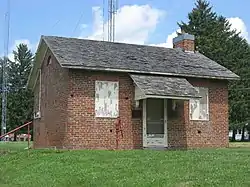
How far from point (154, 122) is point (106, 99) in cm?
267

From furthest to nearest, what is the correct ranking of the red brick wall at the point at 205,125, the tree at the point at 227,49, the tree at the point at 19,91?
1. the tree at the point at 19,91
2. the tree at the point at 227,49
3. the red brick wall at the point at 205,125

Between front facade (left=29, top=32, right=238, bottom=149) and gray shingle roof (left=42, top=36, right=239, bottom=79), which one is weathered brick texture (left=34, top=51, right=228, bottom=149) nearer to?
front facade (left=29, top=32, right=238, bottom=149)

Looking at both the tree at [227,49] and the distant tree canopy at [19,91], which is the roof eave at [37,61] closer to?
the tree at [227,49]

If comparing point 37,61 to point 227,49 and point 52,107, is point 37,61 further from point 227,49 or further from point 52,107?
point 227,49

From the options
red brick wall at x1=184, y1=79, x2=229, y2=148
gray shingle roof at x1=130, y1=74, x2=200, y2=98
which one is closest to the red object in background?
gray shingle roof at x1=130, y1=74, x2=200, y2=98

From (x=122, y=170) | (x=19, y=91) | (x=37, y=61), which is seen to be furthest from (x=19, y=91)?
(x=122, y=170)

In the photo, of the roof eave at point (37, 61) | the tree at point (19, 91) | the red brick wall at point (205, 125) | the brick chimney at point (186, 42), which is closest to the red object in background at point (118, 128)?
the red brick wall at point (205, 125)

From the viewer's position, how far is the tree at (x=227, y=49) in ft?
182

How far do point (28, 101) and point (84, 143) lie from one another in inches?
1987

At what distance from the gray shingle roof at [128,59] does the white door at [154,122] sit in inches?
60.0

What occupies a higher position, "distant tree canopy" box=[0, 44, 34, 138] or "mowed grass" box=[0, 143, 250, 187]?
"distant tree canopy" box=[0, 44, 34, 138]

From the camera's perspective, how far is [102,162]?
13.9 m

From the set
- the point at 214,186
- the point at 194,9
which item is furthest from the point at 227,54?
the point at 214,186

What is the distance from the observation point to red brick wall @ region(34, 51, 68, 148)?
21.3 meters
